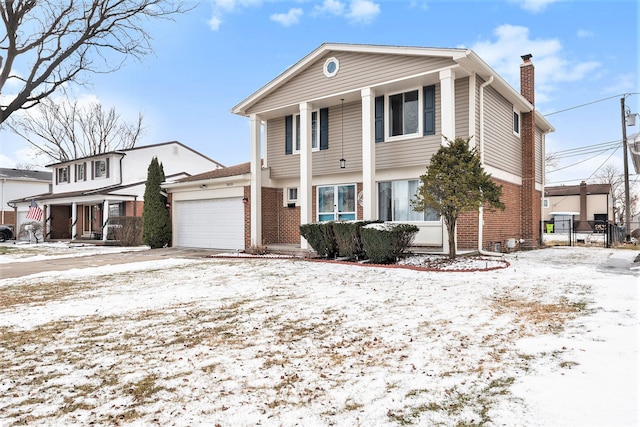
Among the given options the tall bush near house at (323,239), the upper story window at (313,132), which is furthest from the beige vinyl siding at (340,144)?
the tall bush near house at (323,239)

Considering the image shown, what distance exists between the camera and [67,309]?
616cm

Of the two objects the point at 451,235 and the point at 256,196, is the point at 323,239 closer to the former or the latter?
the point at 451,235

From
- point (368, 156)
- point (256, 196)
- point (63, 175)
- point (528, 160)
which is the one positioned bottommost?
point (256, 196)

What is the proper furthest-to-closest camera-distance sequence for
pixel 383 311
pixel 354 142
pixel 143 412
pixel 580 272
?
1. pixel 354 142
2. pixel 580 272
3. pixel 383 311
4. pixel 143 412

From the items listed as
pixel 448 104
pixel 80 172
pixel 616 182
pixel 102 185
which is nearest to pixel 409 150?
pixel 448 104

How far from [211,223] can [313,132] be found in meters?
6.24

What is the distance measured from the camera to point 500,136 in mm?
13469

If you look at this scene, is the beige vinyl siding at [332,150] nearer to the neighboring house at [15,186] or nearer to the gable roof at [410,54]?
the gable roof at [410,54]

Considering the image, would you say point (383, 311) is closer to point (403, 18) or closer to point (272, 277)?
point (272, 277)

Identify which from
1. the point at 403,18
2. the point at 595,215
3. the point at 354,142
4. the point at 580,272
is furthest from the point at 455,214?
the point at 595,215

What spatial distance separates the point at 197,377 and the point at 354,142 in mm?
11397

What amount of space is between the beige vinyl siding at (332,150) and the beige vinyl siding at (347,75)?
1.00 m

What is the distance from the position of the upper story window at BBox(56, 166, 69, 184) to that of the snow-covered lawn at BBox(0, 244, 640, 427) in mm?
25590

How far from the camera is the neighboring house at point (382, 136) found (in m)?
11.8
